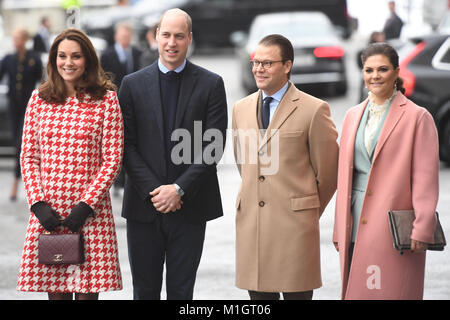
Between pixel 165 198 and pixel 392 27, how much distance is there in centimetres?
1913

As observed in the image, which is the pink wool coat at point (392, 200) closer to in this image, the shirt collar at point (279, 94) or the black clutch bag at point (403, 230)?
the black clutch bag at point (403, 230)

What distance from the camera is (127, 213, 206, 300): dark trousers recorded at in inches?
213

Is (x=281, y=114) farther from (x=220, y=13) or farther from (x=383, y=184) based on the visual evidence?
(x=220, y=13)

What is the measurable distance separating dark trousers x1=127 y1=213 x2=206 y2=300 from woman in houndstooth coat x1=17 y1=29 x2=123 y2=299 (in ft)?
0.51

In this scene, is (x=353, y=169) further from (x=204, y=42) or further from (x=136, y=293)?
(x=204, y=42)

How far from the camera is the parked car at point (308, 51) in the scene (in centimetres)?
1914

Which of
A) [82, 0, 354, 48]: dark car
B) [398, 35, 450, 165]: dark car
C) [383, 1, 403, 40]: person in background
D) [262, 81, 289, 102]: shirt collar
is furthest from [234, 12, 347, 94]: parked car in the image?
[262, 81, 289, 102]: shirt collar

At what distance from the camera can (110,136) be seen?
530cm

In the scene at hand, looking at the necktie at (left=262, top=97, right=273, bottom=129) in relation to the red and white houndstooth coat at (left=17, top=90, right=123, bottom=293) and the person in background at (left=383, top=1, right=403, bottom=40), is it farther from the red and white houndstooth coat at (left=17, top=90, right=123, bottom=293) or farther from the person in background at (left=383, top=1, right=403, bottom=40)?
the person in background at (left=383, top=1, right=403, bottom=40)

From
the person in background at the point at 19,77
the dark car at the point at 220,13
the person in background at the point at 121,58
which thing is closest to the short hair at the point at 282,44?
the person in background at the point at 121,58

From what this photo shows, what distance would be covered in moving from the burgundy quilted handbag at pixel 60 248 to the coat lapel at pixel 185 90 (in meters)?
0.89

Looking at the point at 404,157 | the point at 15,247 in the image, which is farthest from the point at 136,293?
the point at 15,247

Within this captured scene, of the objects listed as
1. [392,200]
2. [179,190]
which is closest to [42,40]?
[179,190]

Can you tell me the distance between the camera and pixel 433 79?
13.0 metres
